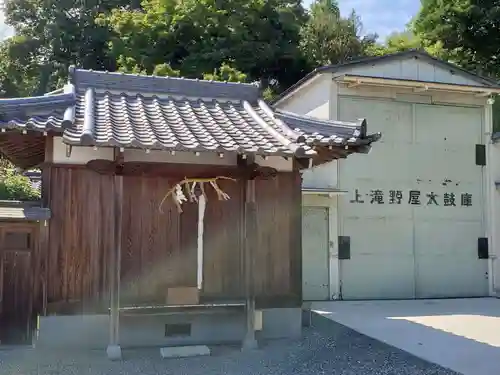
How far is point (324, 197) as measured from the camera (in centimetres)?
1276

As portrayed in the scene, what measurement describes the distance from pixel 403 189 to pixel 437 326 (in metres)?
4.40

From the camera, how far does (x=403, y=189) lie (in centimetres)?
1320

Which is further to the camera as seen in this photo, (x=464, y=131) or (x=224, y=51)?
(x=224, y=51)

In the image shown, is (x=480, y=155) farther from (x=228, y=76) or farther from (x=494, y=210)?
(x=228, y=76)

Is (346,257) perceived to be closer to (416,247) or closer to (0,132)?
(416,247)

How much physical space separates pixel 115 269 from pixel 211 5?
1778 centimetres

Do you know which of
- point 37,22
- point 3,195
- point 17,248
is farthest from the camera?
point 37,22

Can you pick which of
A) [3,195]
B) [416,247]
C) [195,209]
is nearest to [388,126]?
[416,247]

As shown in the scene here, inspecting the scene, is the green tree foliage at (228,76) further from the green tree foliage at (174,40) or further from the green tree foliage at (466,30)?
the green tree foliage at (466,30)

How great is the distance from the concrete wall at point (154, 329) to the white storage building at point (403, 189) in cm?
439

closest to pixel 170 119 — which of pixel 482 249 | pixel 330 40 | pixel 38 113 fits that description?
pixel 38 113

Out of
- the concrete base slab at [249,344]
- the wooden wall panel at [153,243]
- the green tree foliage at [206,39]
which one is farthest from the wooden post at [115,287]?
the green tree foliage at [206,39]

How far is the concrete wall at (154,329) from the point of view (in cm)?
732

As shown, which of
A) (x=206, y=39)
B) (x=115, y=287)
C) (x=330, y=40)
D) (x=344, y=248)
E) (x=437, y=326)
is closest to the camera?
(x=115, y=287)
